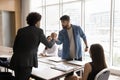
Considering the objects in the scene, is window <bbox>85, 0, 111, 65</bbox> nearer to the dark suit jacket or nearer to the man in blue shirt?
the man in blue shirt

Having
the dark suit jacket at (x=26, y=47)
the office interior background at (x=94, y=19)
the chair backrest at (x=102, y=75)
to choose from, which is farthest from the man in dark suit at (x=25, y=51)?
the office interior background at (x=94, y=19)

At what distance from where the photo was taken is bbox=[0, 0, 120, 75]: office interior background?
448cm

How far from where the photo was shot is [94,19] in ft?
16.4

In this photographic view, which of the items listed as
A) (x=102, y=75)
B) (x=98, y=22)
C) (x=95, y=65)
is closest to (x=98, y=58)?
(x=95, y=65)

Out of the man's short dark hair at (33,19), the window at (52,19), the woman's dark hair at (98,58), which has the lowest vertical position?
the woman's dark hair at (98,58)

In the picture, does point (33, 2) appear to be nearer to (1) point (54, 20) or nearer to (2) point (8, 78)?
(1) point (54, 20)

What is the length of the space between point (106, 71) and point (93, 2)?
11.2 ft

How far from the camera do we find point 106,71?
1883 millimetres

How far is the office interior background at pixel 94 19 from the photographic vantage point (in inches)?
176

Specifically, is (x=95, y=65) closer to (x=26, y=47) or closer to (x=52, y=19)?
(x=26, y=47)

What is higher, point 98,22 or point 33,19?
point 98,22

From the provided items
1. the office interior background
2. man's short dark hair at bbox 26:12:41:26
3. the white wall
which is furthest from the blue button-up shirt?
the white wall

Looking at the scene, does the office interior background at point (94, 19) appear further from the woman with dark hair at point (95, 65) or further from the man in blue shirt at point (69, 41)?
the woman with dark hair at point (95, 65)

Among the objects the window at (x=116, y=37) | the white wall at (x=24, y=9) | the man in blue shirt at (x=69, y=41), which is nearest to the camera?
the man in blue shirt at (x=69, y=41)
